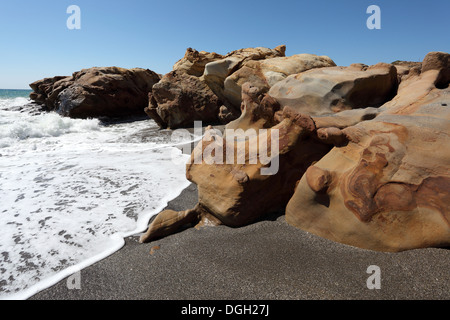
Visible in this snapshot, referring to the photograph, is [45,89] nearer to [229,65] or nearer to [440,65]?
[229,65]

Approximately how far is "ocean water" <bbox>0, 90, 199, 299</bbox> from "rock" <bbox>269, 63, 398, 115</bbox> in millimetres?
2269

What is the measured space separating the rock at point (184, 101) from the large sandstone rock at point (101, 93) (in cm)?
568

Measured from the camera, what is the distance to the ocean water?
227 cm

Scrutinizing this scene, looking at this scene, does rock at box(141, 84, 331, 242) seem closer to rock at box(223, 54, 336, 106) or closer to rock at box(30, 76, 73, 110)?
rock at box(223, 54, 336, 106)

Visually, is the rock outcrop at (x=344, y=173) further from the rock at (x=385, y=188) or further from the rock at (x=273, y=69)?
the rock at (x=273, y=69)

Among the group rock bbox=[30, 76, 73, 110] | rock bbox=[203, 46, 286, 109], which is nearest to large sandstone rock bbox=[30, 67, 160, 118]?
rock bbox=[30, 76, 73, 110]

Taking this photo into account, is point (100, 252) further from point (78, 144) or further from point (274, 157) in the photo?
point (78, 144)

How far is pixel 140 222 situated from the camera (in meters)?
2.91

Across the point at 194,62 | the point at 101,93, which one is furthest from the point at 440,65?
the point at 101,93

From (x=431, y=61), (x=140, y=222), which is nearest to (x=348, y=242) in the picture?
(x=140, y=222)

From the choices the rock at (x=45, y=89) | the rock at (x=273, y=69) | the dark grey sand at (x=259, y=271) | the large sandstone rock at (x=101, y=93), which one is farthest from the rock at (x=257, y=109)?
the rock at (x=45, y=89)

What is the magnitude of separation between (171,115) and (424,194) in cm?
803

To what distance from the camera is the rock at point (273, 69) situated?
5344 mm

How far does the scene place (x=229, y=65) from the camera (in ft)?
22.5
